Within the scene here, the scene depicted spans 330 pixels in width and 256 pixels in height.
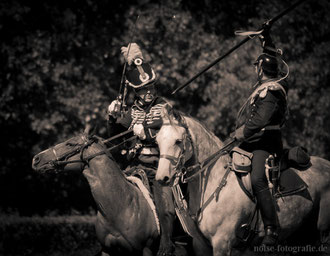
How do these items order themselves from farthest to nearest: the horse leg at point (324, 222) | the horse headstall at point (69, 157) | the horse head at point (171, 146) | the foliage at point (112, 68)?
the foliage at point (112, 68), the horse leg at point (324, 222), the horse headstall at point (69, 157), the horse head at point (171, 146)

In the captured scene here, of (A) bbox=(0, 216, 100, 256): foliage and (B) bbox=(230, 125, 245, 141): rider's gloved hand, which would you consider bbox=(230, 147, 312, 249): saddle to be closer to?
(B) bbox=(230, 125, 245, 141): rider's gloved hand

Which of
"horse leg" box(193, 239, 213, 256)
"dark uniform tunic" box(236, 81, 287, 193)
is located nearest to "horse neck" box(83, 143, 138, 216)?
"horse leg" box(193, 239, 213, 256)

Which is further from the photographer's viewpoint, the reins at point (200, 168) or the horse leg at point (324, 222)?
the horse leg at point (324, 222)

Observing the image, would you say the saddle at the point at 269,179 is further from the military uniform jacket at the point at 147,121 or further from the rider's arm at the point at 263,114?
the military uniform jacket at the point at 147,121

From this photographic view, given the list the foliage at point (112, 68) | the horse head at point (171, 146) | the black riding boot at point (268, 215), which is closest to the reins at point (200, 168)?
the horse head at point (171, 146)

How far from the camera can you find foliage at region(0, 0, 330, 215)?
11719 mm

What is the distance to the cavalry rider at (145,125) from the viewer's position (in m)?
6.38

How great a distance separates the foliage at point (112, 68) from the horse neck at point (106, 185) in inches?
212

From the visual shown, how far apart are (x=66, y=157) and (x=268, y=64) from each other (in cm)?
272

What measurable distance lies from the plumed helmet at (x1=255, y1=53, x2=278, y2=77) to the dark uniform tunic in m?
0.16

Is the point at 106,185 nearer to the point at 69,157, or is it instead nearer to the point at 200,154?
the point at 69,157

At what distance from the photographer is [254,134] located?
6.21 meters

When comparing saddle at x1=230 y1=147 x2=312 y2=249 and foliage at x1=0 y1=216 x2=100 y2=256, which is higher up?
saddle at x1=230 y1=147 x2=312 y2=249

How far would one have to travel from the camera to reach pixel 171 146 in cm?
558
